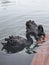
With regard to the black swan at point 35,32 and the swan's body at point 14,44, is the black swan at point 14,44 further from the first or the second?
the black swan at point 35,32

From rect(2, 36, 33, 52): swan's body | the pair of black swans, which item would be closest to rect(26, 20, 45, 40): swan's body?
the pair of black swans

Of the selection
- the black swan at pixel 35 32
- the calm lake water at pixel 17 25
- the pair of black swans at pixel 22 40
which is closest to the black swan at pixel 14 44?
the pair of black swans at pixel 22 40

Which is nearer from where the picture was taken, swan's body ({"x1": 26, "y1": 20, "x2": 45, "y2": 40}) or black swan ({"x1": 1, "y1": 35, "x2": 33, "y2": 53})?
black swan ({"x1": 1, "y1": 35, "x2": 33, "y2": 53})

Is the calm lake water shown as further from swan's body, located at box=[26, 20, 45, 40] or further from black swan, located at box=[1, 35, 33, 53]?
swan's body, located at box=[26, 20, 45, 40]

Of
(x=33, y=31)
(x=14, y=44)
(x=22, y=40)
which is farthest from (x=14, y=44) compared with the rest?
(x=33, y=31)

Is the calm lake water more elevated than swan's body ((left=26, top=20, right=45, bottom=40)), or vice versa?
swan's body ((left=26, top=20, right=45, bottom=40))

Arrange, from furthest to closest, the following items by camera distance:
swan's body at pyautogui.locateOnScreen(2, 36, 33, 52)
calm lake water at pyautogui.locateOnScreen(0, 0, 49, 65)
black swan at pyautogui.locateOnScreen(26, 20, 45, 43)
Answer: black swan at pyautogui.locateOnScreen(26, 20, 45, 43) < swan's body at pyautogui.locateOnScreen(2, 36, 33, 52) < calm lake water at pyautogui.locateOnScreen(0, 0, 49, 65)

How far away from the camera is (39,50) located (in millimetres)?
13172

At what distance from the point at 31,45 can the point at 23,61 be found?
1961mm

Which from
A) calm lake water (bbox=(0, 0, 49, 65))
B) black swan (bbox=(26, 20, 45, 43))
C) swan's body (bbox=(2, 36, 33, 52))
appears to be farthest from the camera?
black swan (bbox=(26, 20, 45, 43))

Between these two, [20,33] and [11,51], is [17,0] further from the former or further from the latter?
[11,51]

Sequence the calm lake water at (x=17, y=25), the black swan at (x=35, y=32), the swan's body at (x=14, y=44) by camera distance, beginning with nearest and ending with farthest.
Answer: the calm lake water at (x=17, y=25)
the swan's body at (x=14, y=44)
the black swan at (x=35, y=32)

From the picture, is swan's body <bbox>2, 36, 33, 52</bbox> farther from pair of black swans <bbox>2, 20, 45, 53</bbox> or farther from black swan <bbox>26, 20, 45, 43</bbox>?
black swan <bbox>26, 20, 45, 43</bbox>

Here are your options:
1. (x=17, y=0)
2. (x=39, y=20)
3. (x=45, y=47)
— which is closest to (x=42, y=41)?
(x=45, y=47)
